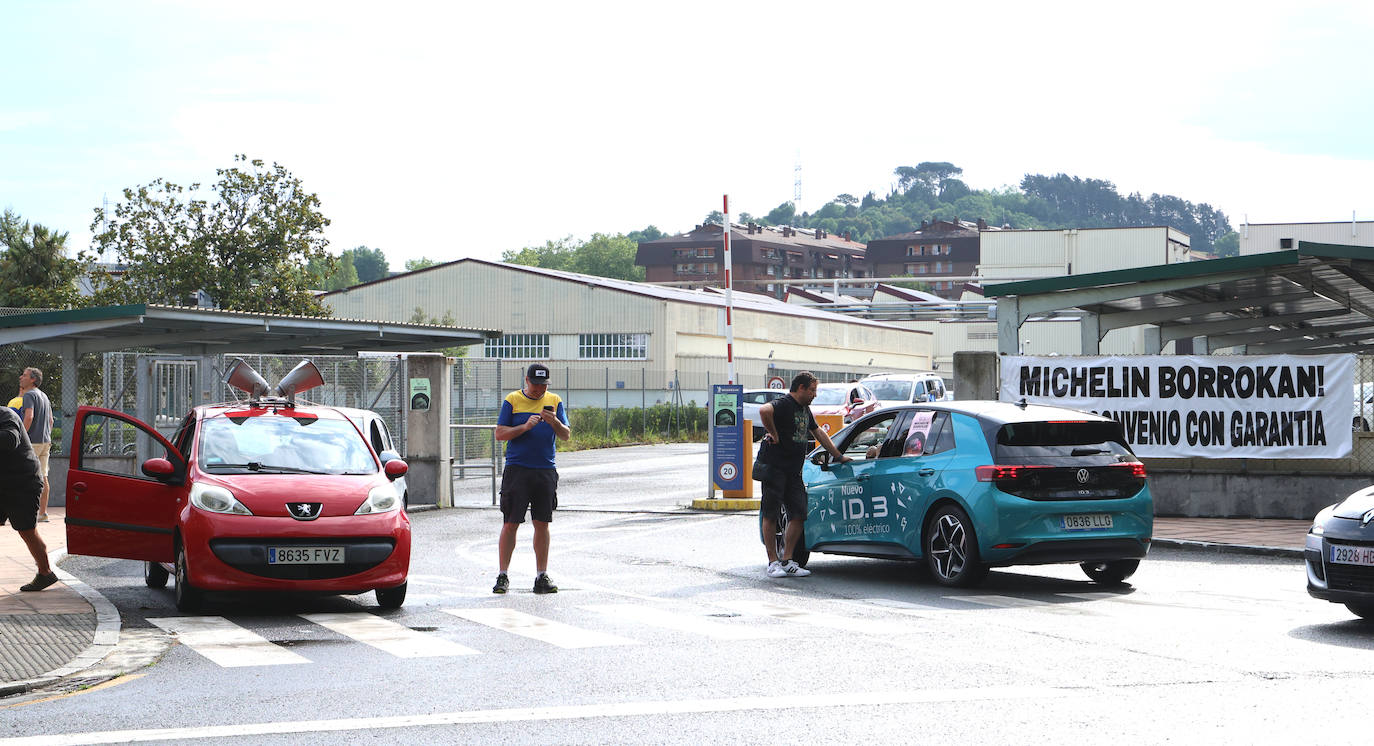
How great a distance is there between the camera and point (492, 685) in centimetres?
798

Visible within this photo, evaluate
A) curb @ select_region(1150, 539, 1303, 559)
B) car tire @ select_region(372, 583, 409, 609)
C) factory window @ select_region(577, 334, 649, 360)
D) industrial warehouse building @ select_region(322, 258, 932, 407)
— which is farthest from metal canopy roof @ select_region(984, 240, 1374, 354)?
factory window @ select_region(577, 334, 649, 360)

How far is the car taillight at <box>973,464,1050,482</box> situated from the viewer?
12008 millimetres

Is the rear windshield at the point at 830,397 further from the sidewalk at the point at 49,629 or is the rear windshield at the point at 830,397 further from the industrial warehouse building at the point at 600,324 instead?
the industrial warehouse building at the point at 600,324

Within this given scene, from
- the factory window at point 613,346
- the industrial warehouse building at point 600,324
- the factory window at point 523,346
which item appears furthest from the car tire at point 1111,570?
the factory window at point 523,346

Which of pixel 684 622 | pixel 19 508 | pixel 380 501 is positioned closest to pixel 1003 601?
pixel 684 622

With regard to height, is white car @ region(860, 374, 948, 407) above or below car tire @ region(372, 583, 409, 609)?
above

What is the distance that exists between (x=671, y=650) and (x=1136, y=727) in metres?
3.20

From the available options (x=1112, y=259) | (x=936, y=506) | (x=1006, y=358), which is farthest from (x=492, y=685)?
(x=1112, y=259)

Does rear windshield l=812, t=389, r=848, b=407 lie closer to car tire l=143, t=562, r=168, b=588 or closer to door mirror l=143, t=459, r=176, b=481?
car tire l=143, t=562, r=168, b=588

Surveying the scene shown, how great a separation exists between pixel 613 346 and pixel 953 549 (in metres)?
56.1

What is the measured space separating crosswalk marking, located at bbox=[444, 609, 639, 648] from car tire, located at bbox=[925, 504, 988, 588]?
137 inches

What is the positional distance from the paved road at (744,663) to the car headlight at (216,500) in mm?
767

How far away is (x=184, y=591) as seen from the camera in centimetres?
1107

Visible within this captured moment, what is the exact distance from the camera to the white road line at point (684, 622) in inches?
386
